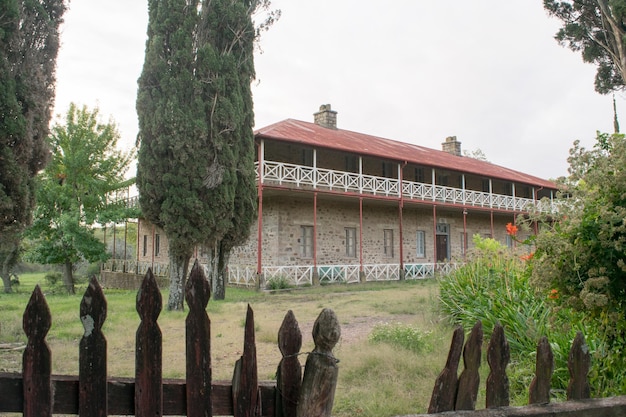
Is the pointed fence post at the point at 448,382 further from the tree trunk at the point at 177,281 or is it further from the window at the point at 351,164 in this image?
the window at the point at 351,164

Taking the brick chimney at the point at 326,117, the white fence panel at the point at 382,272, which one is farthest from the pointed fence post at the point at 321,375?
the brick chimney at the point at 326,117

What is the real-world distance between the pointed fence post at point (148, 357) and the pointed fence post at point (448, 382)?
101 cm

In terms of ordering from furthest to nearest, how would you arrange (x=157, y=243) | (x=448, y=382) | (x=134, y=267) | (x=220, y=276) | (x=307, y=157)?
1. (x=157, y=243)
2. (x=134, y=267)
3. (x=307, y=157)
4. (x=220, y=276)
5. (x=448, y=382)

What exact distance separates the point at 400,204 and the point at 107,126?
11962 mm

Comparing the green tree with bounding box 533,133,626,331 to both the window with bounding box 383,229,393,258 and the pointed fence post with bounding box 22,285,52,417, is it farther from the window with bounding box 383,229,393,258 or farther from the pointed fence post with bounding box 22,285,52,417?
the window with bounding box 383,229,393,258

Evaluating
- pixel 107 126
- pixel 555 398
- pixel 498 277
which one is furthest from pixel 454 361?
pixel 107 126

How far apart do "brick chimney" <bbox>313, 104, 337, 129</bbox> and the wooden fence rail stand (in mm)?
23690

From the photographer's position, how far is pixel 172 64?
38.0ft

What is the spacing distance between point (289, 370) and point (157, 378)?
407 mm

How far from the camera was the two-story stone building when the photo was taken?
1836cm

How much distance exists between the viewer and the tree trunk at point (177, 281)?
1127 centimetres

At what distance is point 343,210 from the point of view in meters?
21.4

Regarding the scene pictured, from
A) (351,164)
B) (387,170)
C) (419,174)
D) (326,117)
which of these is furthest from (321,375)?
(419,174)

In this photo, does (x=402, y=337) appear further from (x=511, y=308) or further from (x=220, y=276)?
(x=220, y=276)
